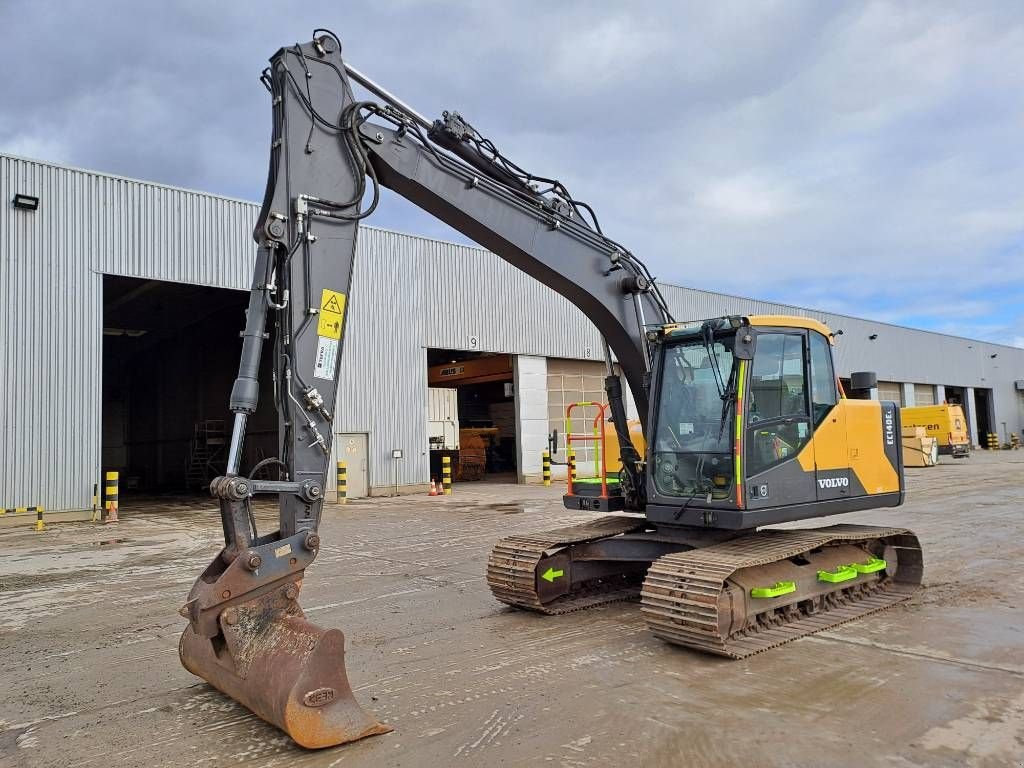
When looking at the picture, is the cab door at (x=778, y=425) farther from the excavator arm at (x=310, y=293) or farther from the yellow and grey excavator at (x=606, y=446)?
the excavator arm at (x=310, y=293)

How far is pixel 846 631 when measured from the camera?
240 inches

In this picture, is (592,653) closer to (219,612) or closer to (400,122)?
(219,612)

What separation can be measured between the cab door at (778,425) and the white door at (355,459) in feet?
51.5

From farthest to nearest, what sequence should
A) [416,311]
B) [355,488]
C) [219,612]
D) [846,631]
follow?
[416,311] < [355,488] < [846,631] < [219,612]

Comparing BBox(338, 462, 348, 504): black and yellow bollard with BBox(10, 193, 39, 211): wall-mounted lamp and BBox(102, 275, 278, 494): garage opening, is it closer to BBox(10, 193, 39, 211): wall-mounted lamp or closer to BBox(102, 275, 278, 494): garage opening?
BBox(102, 275, 278, 494): garage opening

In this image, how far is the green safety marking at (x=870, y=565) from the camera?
6.90m

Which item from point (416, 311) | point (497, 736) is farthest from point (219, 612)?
point (416, 311)

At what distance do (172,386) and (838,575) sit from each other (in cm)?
3050

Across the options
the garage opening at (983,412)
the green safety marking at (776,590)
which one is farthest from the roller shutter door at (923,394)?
the green safety marking at (776,590)

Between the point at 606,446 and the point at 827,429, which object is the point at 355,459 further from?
the point at 827,429

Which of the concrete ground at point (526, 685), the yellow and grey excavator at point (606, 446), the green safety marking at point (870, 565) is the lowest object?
the concrete ground at point (526, 685)

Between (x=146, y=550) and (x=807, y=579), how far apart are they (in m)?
10.1

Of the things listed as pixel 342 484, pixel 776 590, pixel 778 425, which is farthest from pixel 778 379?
pixel 342 484

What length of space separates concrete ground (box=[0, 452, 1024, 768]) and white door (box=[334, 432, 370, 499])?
11.3 meters
